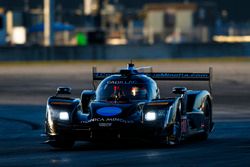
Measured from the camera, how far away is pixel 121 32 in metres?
91.1

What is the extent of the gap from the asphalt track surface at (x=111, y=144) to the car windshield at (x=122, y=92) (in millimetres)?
748

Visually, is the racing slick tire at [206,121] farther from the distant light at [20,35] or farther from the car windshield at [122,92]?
the distant light at [20,35]

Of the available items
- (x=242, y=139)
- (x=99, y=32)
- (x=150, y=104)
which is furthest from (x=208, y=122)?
(x=99, y=32)

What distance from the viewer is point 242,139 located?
1578cm

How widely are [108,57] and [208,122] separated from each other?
3489 cm

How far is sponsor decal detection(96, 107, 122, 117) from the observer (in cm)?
1423

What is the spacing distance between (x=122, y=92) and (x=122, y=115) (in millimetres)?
922

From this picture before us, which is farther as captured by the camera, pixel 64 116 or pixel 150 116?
pixel 64 116

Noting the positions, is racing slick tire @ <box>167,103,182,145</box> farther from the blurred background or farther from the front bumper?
the blurred background

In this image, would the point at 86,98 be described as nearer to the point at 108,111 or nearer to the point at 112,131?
the point at 108,111

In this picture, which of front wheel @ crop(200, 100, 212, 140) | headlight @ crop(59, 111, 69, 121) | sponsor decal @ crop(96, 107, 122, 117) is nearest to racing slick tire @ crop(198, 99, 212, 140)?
front wheel @ crop(200, 100, 212, 140)

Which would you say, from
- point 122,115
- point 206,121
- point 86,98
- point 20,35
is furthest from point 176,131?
point 20,35

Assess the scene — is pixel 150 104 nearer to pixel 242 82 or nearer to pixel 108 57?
pixel 242 82

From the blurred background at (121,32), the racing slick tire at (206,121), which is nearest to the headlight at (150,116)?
the racing slick tire at (206,121)
